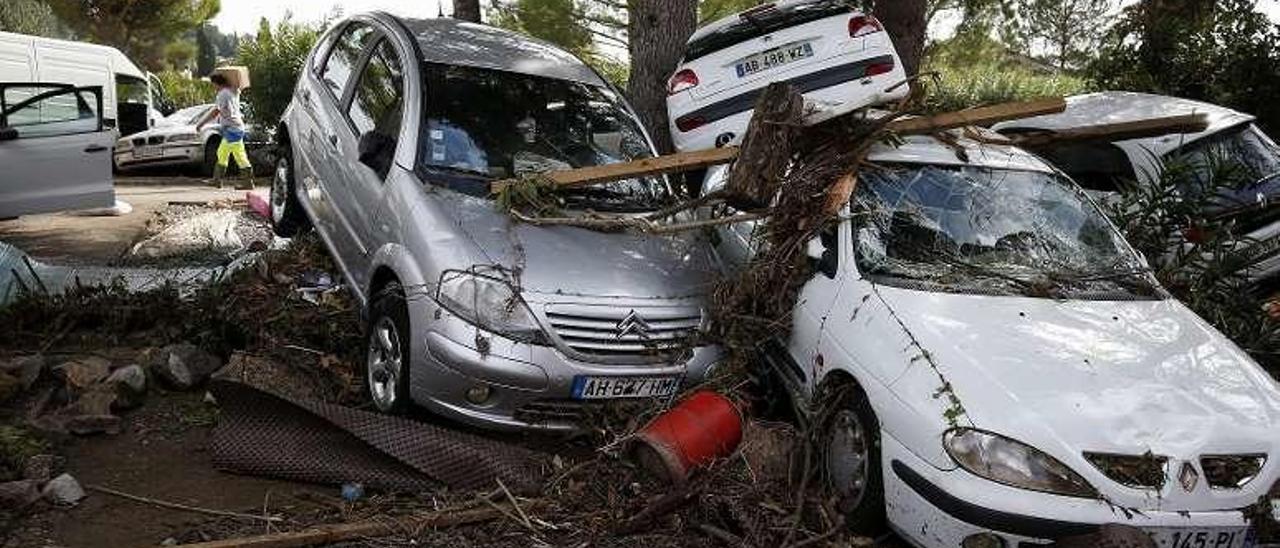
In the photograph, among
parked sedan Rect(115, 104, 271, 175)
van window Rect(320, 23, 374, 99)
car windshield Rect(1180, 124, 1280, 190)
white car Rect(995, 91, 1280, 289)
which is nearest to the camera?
van window Rect(320, 23, 374, 99)

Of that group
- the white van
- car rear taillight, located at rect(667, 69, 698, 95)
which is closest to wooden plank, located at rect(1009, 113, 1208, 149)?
car rear taillight, located at rect(667, 69, 698, 95)

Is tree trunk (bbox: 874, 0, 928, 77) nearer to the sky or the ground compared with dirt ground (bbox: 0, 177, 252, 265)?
nearer to the sky

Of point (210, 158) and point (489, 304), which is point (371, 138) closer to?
point (489, 304)

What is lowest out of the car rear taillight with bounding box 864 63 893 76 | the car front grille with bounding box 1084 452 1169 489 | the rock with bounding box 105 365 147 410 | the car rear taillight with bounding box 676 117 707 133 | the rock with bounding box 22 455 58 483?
the rock with bounding box 22 455 58 483

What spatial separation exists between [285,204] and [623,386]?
3698 millimetres

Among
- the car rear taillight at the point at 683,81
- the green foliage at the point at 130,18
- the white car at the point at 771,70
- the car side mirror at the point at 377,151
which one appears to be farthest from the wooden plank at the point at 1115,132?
the green foliage at the point at 130,18

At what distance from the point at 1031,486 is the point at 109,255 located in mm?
7461

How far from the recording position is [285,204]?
740 cm

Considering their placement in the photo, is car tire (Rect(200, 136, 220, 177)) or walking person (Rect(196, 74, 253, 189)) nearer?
walking person (Rect(196, 74, 253, 189))

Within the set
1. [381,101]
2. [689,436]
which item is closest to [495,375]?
[689,436]

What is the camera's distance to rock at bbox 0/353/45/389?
515 centimetres

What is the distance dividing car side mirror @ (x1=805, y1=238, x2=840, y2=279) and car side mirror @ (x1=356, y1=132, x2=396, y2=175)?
7.12 feet

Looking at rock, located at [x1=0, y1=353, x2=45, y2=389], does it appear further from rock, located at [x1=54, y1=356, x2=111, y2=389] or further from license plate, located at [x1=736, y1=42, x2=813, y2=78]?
license plate, located at [x1=736, y1=42, x2=813, y2=78]

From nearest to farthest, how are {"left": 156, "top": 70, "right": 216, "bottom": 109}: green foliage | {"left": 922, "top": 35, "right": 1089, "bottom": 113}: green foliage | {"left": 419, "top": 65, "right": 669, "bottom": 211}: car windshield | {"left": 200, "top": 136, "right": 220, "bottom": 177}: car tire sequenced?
{"left": 419, "top": 65, "right": 669, "bottom": 211}: car windshield → {"left": 200, "top": 136, "right": 220, "bottom": 177}: car tire → {"left": 922, "top": 35, "right": 1089, "bottom": 113}: green foliage → {"left": 156, "top": 70, "right": 216, "bottom": 109}: green foliage
